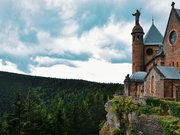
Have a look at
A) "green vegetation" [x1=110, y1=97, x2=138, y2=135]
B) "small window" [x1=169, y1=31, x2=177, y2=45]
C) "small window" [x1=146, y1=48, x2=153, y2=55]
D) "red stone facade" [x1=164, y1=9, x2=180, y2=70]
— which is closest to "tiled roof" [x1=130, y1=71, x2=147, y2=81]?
"red stone facade" [x1=164, y1=9, x2=180, y2=70]

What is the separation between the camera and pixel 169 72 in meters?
54.3

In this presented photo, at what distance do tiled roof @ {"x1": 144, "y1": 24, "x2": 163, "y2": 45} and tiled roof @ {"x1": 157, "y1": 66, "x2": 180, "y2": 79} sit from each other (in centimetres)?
1753

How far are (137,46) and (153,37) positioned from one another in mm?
4605

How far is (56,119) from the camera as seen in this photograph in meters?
68.4

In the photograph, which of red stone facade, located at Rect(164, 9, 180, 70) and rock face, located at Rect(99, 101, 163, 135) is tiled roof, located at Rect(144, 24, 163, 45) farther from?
rock face, located at Rect(99, 101, 163, 135)

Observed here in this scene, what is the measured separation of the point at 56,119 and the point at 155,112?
30.7 metres

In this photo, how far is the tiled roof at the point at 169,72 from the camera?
5313 cm

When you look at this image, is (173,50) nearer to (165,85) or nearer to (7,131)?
(165,85)

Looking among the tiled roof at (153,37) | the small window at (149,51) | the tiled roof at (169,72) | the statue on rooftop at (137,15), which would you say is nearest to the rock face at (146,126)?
the tiled roof at (169,72)

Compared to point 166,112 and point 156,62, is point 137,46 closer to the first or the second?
point 156,62

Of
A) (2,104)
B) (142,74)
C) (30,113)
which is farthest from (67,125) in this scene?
(2,104)

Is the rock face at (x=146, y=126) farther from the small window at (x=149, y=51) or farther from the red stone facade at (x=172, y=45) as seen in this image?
the small window at (x=149, y=51)

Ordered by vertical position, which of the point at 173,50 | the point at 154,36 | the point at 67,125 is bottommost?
the point at 67,125

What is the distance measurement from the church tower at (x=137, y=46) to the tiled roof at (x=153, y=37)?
196 centimetres
